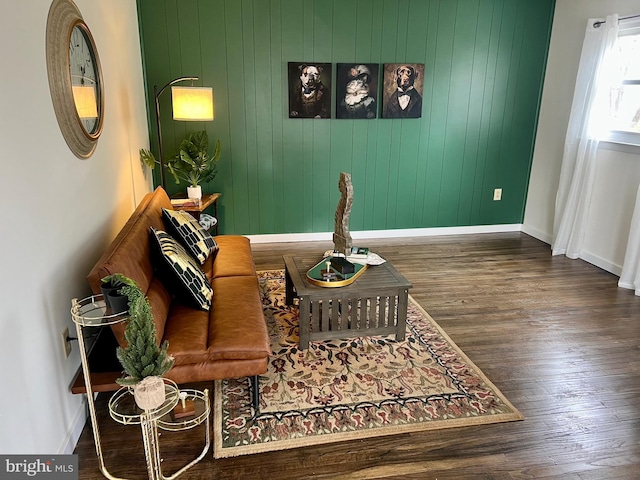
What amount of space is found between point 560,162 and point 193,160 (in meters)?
3.70

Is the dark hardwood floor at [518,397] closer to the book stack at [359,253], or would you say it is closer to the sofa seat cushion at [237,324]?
the sofa seat cushion at [237,324]

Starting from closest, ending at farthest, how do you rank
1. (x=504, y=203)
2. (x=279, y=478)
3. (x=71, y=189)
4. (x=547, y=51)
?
1. (x=279, y=478)
2. (x=71, y=189)
3. (x=547, y=51)
4. (x=504, y=203)

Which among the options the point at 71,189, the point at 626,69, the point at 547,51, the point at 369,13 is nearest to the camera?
the point at 71,189

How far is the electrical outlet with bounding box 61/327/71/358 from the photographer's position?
6.89ft

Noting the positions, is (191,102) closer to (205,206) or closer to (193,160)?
(193,160)

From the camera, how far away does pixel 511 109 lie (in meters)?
5.11

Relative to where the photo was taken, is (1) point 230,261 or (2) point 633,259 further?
(2) point 633,259

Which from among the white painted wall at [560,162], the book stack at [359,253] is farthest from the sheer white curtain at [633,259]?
the book stack at [359,253]

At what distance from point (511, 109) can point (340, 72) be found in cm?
196

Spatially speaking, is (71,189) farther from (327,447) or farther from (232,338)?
(327,447)

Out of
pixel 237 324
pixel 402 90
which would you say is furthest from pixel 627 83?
pixel 237 324

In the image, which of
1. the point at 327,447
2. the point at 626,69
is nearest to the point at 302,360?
the point at 327,447

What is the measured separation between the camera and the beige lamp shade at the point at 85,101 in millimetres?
2482

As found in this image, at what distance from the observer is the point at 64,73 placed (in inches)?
89.6
